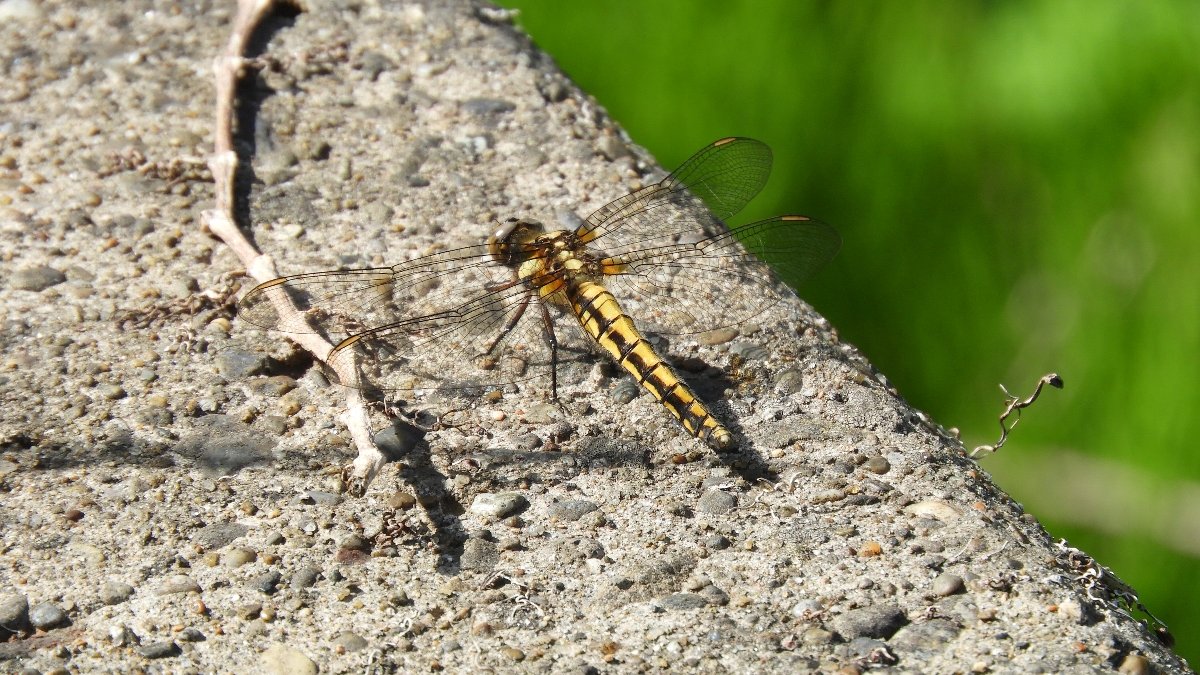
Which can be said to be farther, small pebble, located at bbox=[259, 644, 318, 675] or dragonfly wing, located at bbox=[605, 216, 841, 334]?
dragonfly wing, located at bbox=[605, 216, 841, 334]

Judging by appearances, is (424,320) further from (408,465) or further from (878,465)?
(878,465)

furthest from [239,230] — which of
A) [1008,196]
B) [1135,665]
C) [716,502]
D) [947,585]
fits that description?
[1008,196]

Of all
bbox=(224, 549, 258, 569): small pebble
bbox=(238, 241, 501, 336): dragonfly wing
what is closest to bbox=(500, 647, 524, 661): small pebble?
bbox=(224, 549, 258, 569): small pebble

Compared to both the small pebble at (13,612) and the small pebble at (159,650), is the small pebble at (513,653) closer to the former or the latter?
the small pebble at (159,650)

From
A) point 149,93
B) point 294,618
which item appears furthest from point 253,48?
point 294,618

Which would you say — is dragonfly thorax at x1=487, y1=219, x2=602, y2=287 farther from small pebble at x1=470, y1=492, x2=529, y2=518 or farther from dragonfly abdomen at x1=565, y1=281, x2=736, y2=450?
small pebble at x1=470, y1=492, x2=529, y2=518

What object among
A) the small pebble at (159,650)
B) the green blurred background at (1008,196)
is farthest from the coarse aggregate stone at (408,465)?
the green blurred background at (1008,196)
